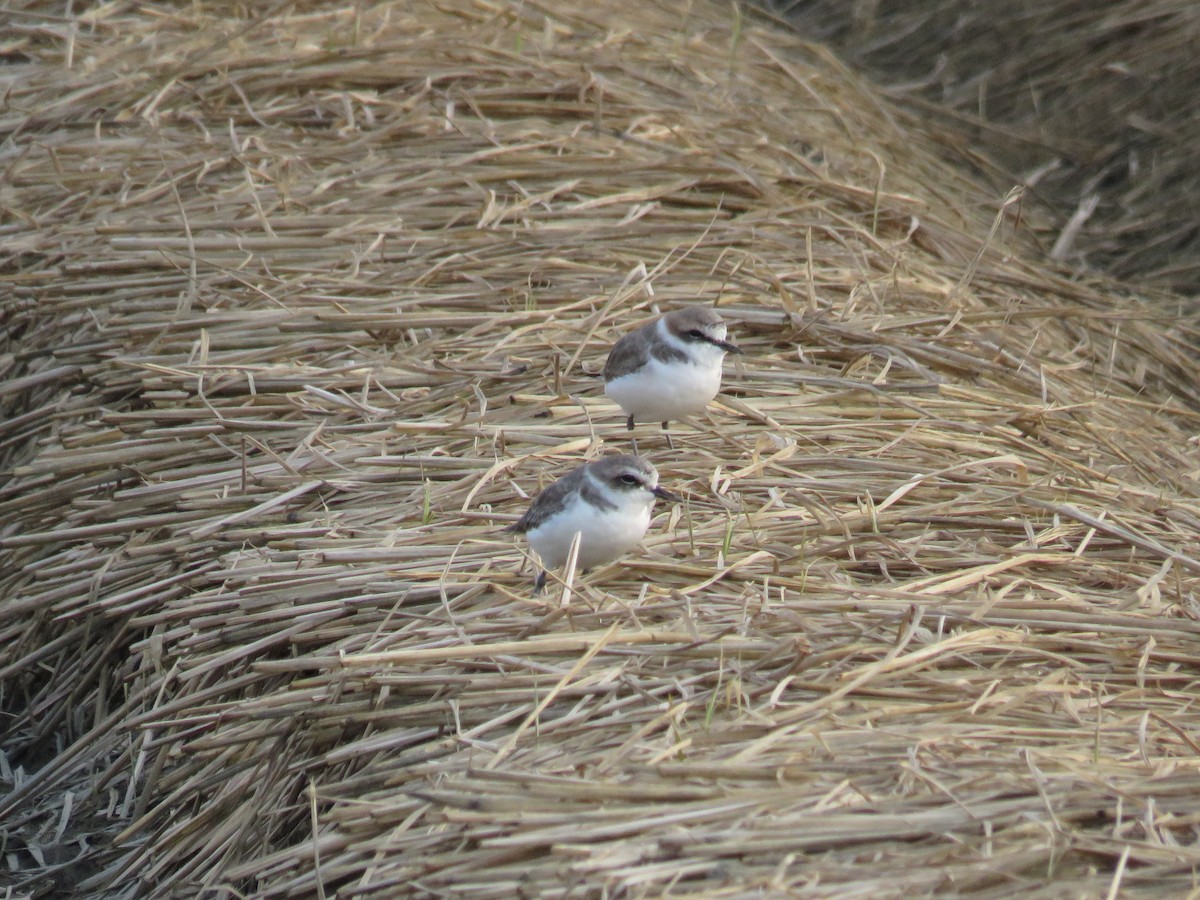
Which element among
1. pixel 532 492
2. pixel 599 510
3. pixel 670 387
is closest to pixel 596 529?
pixel 599 510

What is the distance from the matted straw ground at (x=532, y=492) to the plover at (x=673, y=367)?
40 cm

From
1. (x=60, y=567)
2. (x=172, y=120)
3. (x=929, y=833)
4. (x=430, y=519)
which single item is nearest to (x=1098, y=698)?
(x=929, y=833)

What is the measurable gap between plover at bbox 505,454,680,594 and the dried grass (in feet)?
21.5

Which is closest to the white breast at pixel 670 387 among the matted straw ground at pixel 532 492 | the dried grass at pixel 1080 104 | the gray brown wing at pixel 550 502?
the matted straw ground at pixel 532 492

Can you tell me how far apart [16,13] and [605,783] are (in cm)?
870

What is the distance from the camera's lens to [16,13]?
36.6ft

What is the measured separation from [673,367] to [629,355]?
32 cm

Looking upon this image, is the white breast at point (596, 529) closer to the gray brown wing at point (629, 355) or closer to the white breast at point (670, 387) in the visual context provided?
the white breast at point (670, 387)

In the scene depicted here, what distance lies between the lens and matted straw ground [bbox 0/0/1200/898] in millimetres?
4457

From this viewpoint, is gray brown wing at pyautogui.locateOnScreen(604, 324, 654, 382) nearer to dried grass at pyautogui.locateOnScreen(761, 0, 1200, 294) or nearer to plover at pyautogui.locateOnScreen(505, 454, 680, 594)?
plover at pyautogui.locateOnScreen(505, 454, 680, 594)

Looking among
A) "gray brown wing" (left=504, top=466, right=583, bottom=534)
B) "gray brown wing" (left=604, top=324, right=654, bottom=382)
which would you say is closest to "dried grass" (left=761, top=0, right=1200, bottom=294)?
"gray brown wing" (left=604, top=324, right=654, bottom=382)

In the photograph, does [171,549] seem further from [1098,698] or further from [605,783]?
[1098,698]

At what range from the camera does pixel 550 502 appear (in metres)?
5.46

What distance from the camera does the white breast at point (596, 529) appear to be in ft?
17.2
